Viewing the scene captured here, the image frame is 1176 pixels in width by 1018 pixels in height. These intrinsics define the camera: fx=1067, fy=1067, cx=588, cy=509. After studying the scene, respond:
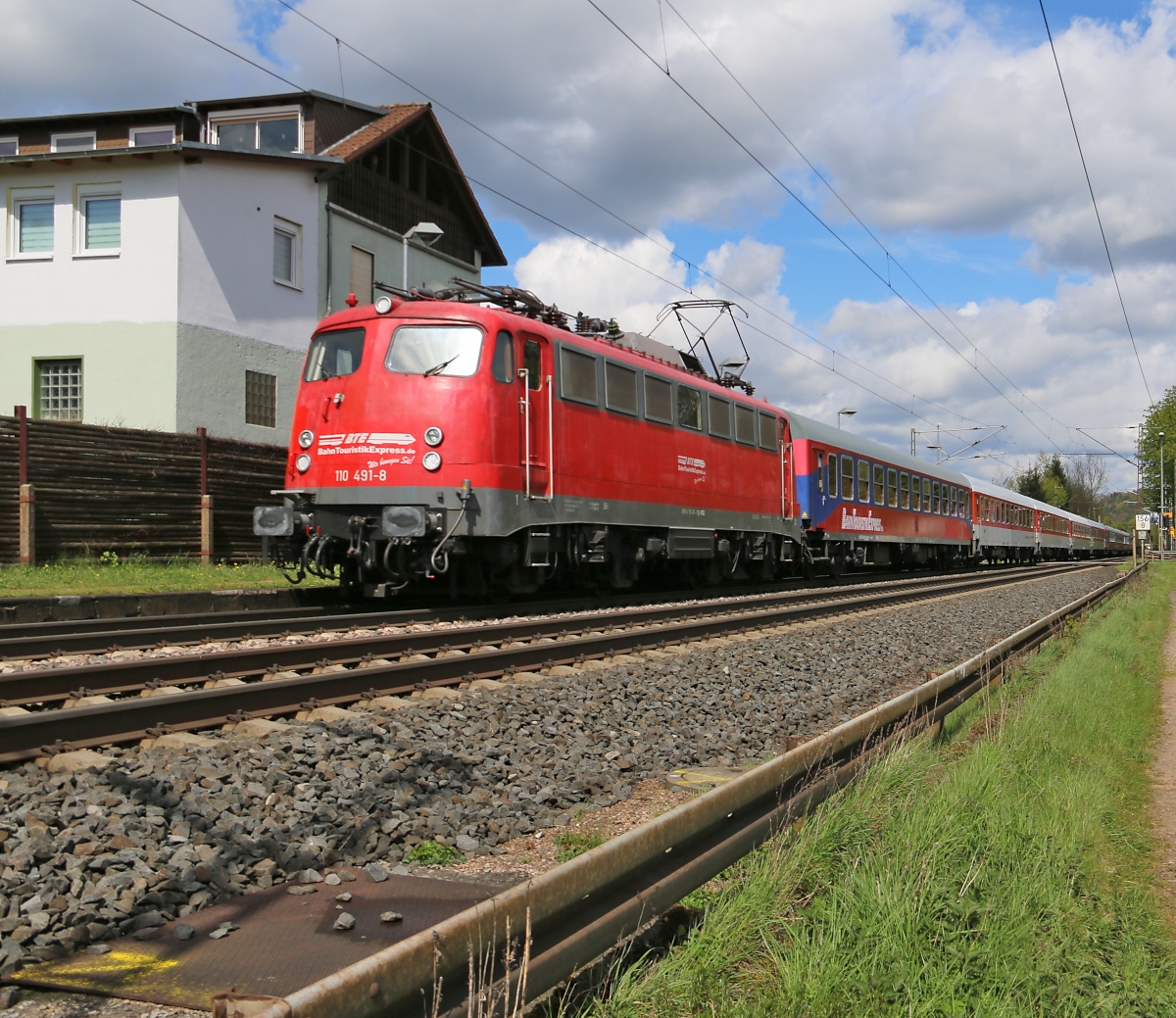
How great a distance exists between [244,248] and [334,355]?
11.9 m

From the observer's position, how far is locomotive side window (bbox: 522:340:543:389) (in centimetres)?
1229

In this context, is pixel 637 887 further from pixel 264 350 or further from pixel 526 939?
pixel 264 350

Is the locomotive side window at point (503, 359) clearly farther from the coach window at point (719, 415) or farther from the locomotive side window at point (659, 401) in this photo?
the coach window at point (719, 415)

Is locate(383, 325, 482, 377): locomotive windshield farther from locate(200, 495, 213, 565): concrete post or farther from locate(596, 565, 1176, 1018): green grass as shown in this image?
locate(596, 565, 1176, 1018): green grass

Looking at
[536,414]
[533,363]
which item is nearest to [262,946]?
[536,414]

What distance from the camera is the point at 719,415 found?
17.5 meters

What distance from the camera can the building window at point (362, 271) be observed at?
2622 centimetres

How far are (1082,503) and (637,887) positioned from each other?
126956 millimetres

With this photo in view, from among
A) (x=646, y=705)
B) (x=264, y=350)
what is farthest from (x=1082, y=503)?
(x=646, y=705)

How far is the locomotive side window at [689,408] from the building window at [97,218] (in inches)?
511

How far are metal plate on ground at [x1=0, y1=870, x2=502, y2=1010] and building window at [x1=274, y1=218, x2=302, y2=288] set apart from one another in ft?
71.8

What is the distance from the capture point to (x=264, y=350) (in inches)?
909

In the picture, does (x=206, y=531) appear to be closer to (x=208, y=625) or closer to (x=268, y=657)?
(x=208, y=625)

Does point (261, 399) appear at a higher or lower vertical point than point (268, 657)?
higher
